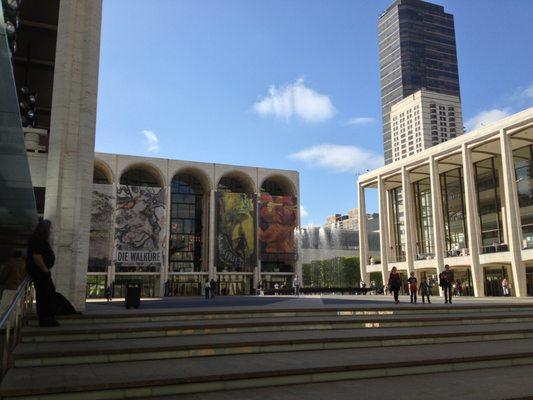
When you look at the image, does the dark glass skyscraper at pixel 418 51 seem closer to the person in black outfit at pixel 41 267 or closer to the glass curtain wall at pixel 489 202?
the glass curtain wall at pixel 489 202

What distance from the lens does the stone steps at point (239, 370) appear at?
4.73 metres

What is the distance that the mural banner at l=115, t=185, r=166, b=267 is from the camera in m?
52.1

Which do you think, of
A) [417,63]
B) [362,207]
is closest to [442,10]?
[417,63]

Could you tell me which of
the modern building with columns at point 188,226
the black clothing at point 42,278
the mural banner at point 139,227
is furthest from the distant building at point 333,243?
the black clothing at point 42,278

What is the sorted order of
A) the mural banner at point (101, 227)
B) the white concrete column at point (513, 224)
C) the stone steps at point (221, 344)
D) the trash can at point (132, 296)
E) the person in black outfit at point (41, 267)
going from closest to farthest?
1. the stone steps at point (221, 344)
2. the person in black outfit at point (41, 267)
3. the trash can at point (132, 296)
4. the white concrete column at point (513, 224)
5. the mural banner at point (101, 227)

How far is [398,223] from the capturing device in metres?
56.8

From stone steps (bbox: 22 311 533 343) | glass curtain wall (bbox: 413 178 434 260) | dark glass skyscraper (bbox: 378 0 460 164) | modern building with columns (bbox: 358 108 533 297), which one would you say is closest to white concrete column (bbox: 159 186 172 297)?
modern building with columns (bbox: 358 108 533 297)

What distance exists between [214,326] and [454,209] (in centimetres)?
4662

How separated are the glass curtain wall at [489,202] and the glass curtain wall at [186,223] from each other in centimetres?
3345

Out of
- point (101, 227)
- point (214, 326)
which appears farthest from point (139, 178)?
point (214, 326)

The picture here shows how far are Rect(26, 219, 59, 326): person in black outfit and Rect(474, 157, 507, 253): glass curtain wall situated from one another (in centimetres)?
4353

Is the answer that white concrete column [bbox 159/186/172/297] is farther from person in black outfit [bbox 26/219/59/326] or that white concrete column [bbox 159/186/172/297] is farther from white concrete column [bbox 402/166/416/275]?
person in black outfit [bbox 26/219/59/326]

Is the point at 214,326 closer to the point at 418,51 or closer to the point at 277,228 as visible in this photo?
the point at 277,228

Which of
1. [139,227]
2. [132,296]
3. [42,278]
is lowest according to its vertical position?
[132,296]
